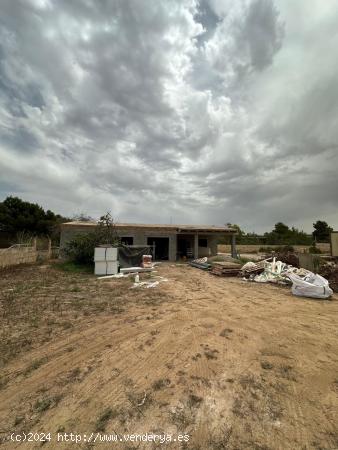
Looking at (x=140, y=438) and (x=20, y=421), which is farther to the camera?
(x=20, y=421)

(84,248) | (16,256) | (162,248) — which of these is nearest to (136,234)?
(162,248)

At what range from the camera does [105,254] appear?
42.0 ft

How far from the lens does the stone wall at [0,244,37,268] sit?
13500 millimetres

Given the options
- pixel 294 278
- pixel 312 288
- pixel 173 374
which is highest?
pixel 294 278

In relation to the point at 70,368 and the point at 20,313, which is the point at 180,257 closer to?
the point at 20,313

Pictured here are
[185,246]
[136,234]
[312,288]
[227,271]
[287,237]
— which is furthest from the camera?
[287,237]

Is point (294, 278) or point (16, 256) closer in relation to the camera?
point (294, 278)

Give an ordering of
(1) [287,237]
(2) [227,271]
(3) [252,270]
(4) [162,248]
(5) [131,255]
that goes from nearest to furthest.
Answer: (3) [252,270]
(2) [227,271]
(5) [131,255]
(4) [162,248]
(1) [287,237]

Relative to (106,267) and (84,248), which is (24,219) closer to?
(84,248)

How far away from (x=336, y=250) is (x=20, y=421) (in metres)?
23.9

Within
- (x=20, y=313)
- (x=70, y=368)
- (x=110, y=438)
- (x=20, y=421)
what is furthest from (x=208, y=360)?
(x=20, y=313)

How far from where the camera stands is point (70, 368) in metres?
3.56

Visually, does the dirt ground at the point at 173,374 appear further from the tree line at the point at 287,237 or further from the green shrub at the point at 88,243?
the tree line at the point at 287,237

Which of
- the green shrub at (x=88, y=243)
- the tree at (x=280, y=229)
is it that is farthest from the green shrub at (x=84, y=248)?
the tree at (x=280, y=229)
